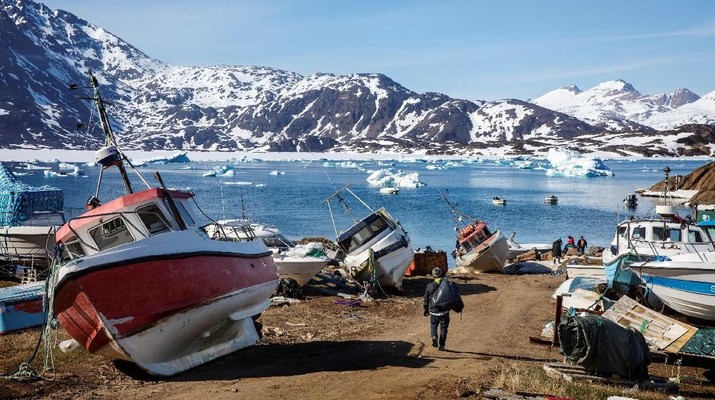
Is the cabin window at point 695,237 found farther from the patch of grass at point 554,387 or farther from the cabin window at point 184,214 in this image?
the cabin window at point 184,214

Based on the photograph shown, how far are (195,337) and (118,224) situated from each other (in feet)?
9.06

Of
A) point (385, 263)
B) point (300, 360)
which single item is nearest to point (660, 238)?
point (385, 263)

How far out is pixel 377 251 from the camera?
23.3m

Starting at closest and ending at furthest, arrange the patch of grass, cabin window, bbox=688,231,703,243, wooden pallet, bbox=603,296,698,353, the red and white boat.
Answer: the patch of grass, the red and white boat, wooden pallet, bbox=603,296,698,353, cabin window, bbox=688,231,703,243

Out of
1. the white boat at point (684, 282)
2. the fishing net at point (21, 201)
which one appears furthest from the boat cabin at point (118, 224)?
the fishing net at point (21, 201)

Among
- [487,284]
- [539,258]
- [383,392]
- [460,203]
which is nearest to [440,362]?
[383,392]

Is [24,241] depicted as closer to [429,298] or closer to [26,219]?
[26,219]

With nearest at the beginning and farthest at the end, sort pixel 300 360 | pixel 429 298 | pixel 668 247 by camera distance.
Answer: pixel 300 360 → pixel 429 298 → pixel 668 247

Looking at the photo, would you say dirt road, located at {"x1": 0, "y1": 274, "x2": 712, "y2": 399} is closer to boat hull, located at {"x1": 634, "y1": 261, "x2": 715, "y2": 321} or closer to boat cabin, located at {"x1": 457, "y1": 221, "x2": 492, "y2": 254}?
boat hull, located at {"x1": 634, "y1": 261, "x2": 715, "y2": 321}

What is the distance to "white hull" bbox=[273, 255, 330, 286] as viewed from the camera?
73.0 feet

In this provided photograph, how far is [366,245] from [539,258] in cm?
1581

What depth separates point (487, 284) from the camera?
25844mm

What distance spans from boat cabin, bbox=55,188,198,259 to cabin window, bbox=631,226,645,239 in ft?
51.4

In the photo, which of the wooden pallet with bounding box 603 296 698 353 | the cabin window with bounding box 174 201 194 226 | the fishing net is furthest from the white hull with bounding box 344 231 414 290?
the fishing net
